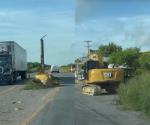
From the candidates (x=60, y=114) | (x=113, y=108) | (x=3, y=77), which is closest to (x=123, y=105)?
(x=113, y=108)

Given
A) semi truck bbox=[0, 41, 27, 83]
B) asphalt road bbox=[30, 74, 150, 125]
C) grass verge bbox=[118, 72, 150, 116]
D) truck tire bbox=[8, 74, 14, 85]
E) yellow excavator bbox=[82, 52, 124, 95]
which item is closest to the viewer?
asphalt road bbox=[30, 74, 150, 125]

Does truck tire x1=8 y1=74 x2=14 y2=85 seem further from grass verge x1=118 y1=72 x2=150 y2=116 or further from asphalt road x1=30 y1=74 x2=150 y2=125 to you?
asphalt road x1=30 y1=74 x2=150 y2=125

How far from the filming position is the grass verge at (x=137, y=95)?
1838 cm

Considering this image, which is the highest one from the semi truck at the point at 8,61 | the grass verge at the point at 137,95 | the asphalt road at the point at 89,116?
the semi truck at the point at 8,61

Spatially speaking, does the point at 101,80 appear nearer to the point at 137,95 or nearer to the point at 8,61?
the point at 137,95

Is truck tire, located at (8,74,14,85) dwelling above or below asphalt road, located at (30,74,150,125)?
above

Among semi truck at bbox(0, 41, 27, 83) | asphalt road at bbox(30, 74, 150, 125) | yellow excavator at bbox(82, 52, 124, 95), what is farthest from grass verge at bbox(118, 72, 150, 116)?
semi truck at bbox(0, 41, 27, 83)

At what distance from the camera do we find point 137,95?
68.2ft

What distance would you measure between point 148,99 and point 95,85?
13174mm

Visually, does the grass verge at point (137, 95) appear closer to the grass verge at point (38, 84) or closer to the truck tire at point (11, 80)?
the grass verge at point (38, 84)

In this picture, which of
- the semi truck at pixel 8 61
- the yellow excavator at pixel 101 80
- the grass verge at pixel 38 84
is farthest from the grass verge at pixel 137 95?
the semi truck at pixel 8 61

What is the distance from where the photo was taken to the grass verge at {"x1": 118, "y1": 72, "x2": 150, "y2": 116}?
723 inches

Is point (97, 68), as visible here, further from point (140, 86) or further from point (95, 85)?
point (140, 86)

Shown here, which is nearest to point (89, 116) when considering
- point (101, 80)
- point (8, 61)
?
point (101, 80)
